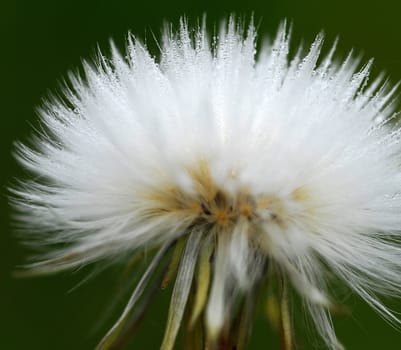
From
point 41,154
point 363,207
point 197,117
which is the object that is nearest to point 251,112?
point 197,117

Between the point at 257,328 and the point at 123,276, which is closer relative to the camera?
the point at 123,276

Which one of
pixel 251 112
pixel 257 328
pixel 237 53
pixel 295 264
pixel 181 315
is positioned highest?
pixel 257 328

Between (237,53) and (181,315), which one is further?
(237,53)

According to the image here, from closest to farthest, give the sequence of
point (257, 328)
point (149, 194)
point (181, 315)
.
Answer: point (181, 315) < point (149, 194) < point (257, 328)

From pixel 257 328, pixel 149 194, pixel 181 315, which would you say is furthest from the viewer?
pixel 257 328

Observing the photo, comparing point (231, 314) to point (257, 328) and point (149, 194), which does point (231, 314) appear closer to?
point (149, 194)

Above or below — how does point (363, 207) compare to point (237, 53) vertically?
below

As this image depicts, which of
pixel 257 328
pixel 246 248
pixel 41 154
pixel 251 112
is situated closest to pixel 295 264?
pixel 246 248

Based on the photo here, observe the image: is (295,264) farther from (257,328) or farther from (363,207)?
(257,328)

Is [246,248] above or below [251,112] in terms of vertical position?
below
